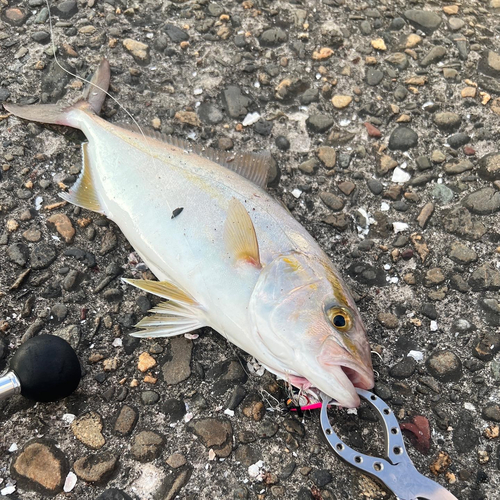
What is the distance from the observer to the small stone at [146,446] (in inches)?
98.8

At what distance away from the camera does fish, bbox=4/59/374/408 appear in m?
2.43

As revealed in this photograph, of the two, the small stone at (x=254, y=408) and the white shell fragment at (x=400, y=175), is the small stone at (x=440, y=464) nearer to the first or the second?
the small stone at (x=254, y=408)

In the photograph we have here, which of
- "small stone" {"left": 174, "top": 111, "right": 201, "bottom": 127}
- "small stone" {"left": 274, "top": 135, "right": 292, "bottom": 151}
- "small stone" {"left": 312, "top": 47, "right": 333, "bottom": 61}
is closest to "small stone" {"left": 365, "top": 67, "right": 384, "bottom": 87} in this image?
"small stone" {"left": 312, "top": 47, "right": 333, "bottom": 61}

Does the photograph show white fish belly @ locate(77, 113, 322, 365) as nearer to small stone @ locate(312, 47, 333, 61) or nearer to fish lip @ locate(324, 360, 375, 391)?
fish lip @ locate(324, 360, 375, 391)

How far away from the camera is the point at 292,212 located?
132 inches

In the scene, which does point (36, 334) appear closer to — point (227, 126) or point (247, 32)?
point (227, 126)

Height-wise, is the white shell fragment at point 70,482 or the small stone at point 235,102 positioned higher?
the small stone at point 235,102

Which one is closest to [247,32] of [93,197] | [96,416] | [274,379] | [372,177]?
[372,177]

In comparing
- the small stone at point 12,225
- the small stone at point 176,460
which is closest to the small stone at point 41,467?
the small stone at point 176,460

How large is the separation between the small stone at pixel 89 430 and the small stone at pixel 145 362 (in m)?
0.34

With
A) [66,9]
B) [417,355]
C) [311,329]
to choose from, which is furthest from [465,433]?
[66,9]

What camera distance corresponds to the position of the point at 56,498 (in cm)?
238

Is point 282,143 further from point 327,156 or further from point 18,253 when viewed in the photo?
point 18,253

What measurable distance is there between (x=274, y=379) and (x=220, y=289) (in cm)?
61
